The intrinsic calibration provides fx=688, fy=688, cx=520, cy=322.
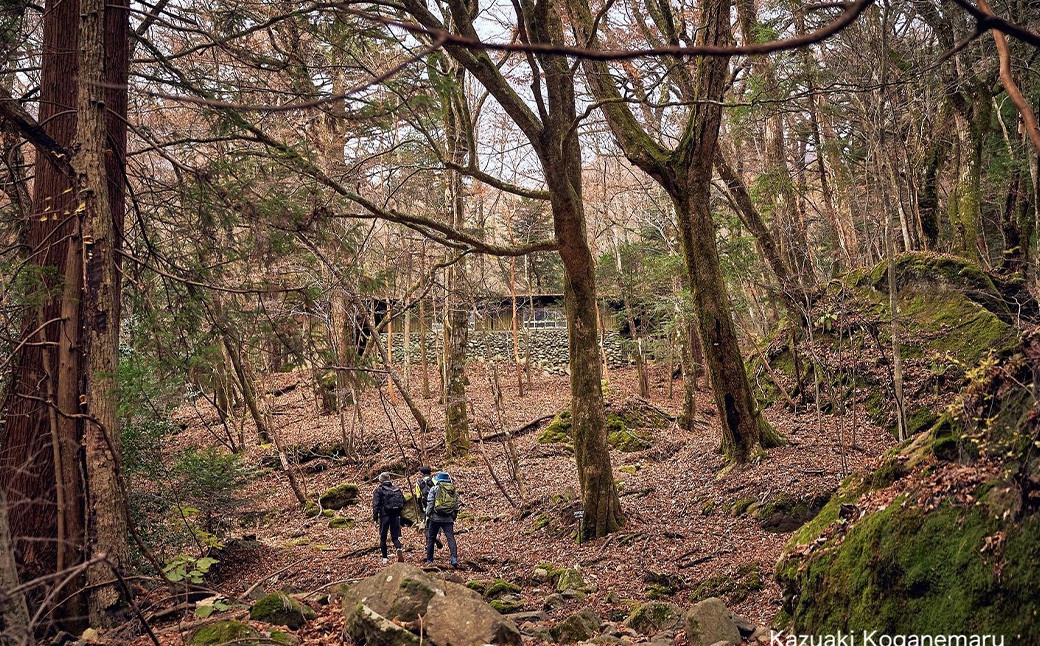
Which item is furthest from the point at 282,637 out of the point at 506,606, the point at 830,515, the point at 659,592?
the point at 830,515

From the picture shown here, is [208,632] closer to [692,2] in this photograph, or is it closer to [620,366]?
[692,2]

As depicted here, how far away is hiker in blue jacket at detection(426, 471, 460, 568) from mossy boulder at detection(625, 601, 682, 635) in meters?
3.50

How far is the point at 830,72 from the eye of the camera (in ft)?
39.5

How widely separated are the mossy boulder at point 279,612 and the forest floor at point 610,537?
17 cm

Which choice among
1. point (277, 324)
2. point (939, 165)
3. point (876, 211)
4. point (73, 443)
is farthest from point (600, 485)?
point (876, 211)

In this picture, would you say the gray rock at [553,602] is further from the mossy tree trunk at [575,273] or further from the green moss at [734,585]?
the mossy tree trunk at [575,273]

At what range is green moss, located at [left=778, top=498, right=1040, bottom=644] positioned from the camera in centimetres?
357

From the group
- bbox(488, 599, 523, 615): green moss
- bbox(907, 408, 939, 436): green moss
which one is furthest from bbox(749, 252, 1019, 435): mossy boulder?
bbox(488, 599, 523, 615): green moss

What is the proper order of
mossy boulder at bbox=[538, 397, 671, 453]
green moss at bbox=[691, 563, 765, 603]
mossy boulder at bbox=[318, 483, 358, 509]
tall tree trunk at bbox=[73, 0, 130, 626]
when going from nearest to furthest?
tall tree trunk at bbox=[73, 0, 130, 626] → green moss at bbox=[691, 563, 765, 603] → mossy boulder at bbox=[318, 483, 358, 509] → mossy boulder at bbox=[538, 397, 671, 453]

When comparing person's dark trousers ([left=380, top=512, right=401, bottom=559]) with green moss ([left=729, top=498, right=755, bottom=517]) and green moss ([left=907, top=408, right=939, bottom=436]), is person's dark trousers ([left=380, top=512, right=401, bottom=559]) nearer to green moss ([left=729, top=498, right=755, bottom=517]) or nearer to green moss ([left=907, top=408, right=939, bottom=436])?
green moss ([left=729, top=498, right=755, bottom=517])

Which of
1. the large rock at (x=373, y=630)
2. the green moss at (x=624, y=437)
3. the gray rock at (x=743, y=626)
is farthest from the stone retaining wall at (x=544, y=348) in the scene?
the large rock at (x=373, y=630)

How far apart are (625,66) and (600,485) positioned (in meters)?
6.98

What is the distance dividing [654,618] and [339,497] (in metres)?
9.35

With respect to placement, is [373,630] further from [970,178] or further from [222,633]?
[970,178]
